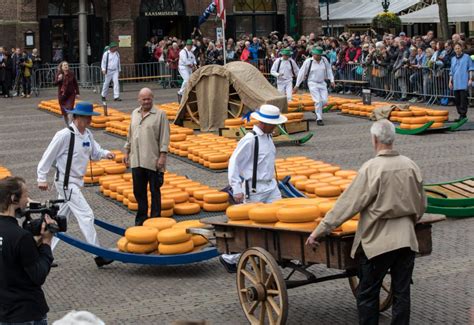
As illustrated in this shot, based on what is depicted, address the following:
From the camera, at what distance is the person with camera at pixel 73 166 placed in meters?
11.0

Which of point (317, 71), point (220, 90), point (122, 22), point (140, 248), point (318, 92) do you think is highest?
point (122, 22)

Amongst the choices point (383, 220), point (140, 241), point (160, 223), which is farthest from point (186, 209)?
point (383, 220)

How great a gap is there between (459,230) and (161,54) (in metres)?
28.4

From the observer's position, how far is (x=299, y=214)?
27.5 ft

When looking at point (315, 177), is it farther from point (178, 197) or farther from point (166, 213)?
point (166, 213)

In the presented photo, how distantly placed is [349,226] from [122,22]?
36694 mm

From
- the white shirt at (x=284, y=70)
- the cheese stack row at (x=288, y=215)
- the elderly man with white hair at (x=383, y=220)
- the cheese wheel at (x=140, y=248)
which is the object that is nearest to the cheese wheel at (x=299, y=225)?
the cheese stack row at (x=288, y=215)

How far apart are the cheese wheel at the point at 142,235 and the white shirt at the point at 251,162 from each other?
3.89 ft

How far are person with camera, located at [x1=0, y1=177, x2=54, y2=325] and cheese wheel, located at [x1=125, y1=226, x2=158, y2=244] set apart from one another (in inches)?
172

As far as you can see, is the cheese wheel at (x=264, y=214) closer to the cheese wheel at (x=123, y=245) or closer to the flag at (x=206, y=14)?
the cheese wheel at (x=123, y=245)

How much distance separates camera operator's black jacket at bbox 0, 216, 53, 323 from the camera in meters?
6.30

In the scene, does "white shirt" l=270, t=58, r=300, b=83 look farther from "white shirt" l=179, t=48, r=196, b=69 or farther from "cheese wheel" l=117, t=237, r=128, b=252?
"cheese wheel" l=117, t=237, r=128, b=252

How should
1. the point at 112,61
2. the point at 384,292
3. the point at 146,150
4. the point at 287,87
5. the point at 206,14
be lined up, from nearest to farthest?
1. the point at 384,292
2. the point at 146,150
3. the point at 287,87
4. the point at 112,61
5. the point at 206,14

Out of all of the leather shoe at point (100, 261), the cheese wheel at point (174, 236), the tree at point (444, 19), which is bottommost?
the leather shoe at point (100, 261)
